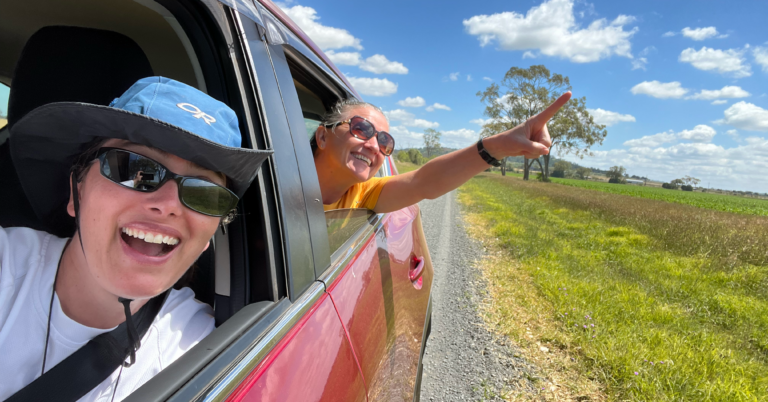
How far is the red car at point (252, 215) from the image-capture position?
816 millimetres

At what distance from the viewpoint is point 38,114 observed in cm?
80

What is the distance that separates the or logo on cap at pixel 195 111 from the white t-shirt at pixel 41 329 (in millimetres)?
528

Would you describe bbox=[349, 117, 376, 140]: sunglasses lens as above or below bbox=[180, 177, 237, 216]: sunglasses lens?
above

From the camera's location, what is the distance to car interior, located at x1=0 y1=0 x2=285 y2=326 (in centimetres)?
105

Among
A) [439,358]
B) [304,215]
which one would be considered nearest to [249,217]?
[304,215]

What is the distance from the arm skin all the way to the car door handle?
39 centimetres

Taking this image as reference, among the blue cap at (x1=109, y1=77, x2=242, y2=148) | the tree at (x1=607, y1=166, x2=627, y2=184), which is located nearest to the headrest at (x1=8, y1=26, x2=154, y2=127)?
the blue cap at (x1=109, y1=77, x2=242, y2=148)

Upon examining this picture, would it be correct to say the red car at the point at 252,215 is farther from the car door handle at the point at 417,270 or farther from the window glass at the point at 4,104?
the car door handle at the point at 417,270

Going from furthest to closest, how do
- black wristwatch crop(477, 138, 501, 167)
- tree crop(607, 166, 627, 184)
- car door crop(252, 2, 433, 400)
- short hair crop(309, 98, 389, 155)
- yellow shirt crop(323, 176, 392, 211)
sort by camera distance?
tree crop(607, 166, 627, 184) → short hair crop(309, 98, 389, 155) → yellow shirt crop(323, 176, 392, 211) → black wristwatch crop(477, 138, 501, 167) → car door crop(252, 2, 433, 400)

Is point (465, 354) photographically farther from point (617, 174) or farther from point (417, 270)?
point (617, 174)

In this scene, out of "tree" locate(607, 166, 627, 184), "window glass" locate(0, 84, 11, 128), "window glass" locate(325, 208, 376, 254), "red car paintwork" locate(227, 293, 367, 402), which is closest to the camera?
"red car paintwork" locate(227, 293, 367, 402)

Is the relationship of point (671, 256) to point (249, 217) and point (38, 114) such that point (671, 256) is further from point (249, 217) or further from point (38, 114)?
point (38, 114)

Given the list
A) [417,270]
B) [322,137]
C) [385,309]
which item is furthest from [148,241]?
[417,270]

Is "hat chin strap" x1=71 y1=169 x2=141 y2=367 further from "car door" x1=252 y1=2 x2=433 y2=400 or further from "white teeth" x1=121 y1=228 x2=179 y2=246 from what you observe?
"car door" x1=252 y1=2 x2=433 y2=400
